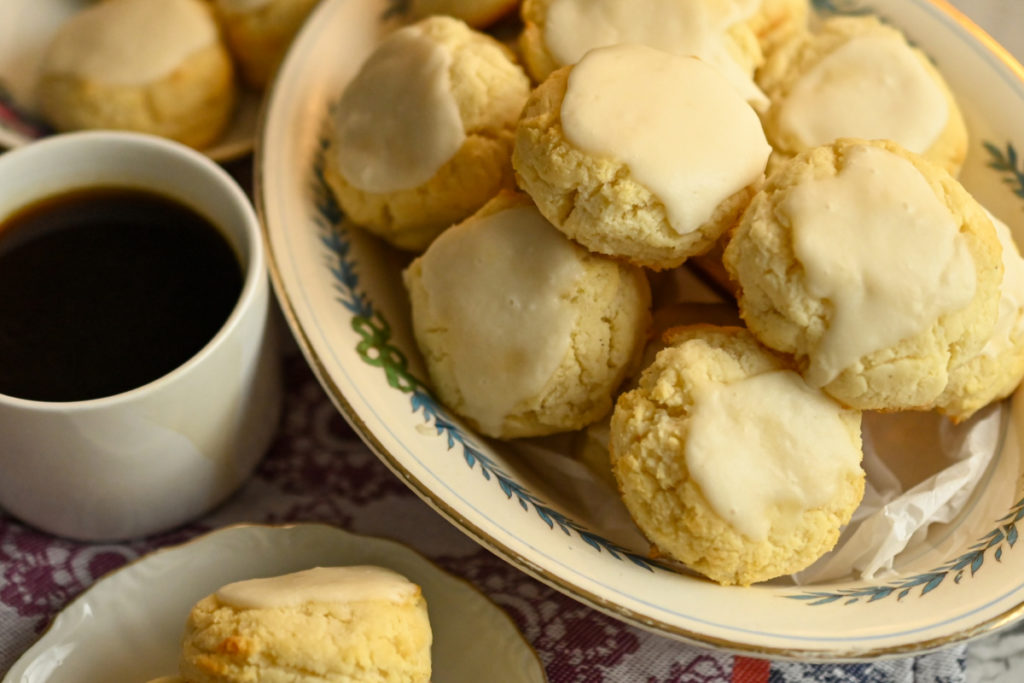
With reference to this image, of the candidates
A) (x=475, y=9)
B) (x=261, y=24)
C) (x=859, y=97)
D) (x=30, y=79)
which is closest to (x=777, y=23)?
(x=859, y=97)

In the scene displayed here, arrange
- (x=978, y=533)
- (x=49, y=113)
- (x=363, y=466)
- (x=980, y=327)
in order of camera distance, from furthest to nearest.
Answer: (x=49, y=113), (x=363, y=466), (x=978, y=533), (x=980, y=327)

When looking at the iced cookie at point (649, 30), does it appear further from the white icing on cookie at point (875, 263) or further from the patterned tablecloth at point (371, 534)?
the patterned tablecloth at point (371, 534)

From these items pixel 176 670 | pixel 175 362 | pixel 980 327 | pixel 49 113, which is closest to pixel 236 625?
pixel 176 670

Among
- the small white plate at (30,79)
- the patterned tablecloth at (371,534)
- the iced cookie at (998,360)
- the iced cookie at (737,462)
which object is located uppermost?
the iced cookie at (998,360)

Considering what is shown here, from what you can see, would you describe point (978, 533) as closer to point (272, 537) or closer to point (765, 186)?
point (765, 186)

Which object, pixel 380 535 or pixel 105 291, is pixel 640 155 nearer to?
pixel 380 535

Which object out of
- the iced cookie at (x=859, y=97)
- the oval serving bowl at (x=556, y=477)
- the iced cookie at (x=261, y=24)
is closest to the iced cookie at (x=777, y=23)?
the iced cookie at (x=859, y=97)
